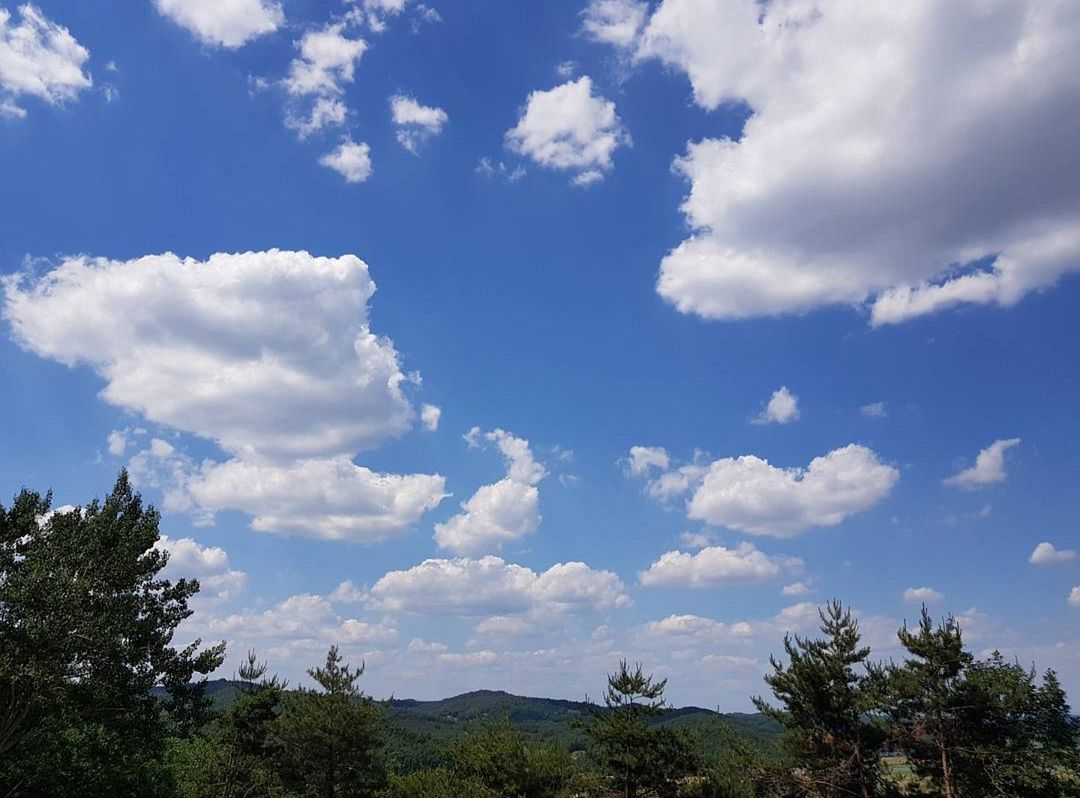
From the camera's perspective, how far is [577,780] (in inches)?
1439

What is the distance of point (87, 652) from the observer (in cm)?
2705

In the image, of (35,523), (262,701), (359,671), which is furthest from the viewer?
(262,701)

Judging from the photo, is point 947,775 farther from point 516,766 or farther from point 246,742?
point 246,742

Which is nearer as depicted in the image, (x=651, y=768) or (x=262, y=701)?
(x=651, y=768)

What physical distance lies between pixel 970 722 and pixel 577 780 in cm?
1861

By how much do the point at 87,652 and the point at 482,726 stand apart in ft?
70.0

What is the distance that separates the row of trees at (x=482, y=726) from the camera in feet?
89.0

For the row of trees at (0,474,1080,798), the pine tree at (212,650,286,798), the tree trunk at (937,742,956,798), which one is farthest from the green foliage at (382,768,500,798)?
the tree trunk at (937,742,956,798)

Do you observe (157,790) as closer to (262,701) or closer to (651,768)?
(262,701)

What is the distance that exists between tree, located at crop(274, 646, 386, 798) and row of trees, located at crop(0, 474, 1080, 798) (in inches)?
4.5

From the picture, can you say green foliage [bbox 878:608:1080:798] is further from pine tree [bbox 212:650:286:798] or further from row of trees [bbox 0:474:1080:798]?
pine tree [bbox 212:650:286:798]

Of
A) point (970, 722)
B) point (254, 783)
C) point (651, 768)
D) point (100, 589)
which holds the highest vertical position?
point (100, 589)

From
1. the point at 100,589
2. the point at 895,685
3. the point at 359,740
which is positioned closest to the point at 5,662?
the point at 100,589

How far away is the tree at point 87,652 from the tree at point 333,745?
8552 millimetres
